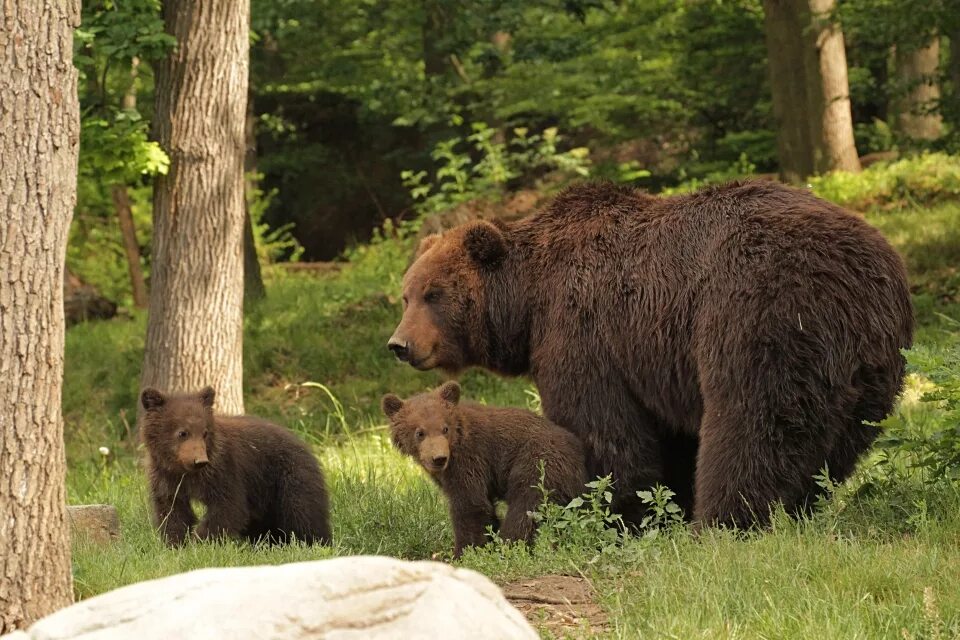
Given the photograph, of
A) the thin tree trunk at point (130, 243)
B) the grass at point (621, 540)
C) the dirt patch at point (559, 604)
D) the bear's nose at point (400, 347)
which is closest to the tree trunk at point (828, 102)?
the grass at point (621, 540)

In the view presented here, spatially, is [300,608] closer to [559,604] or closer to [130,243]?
[559,604]

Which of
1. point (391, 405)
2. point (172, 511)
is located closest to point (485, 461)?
point (391, 405)

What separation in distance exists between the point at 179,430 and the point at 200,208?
4.80m

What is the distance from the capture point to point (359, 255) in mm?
22484

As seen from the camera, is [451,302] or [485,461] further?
[451,302]

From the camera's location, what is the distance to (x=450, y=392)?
7785mm

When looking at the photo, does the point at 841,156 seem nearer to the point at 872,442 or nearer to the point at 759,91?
the point at 759,91

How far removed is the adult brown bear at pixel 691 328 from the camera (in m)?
6.75

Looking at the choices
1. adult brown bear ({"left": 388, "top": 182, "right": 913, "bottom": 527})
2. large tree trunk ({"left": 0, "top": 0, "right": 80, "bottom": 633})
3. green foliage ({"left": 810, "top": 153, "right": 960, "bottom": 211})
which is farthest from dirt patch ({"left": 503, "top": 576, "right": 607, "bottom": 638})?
green foliage ({"left": 810, "top": 153, "right": 960, "bottom": 211})

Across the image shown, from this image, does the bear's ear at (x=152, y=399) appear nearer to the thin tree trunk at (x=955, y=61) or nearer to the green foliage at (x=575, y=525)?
the green foliage at (x=575, y=525)

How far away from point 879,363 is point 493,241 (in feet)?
9.35

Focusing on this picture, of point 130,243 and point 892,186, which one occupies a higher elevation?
point 130,243

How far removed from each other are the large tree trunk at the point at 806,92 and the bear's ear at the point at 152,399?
1339 cm

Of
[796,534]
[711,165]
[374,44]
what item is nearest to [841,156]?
[711,165]
